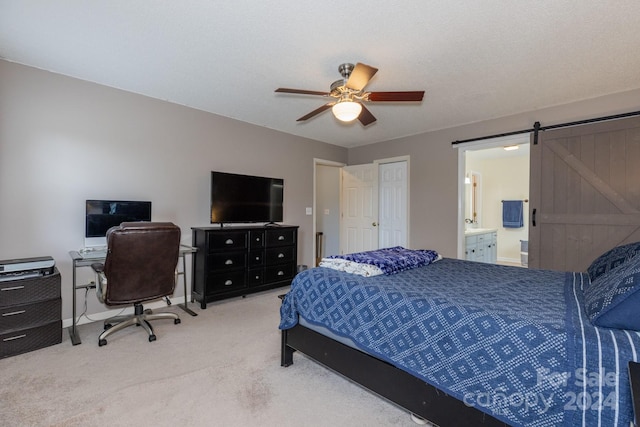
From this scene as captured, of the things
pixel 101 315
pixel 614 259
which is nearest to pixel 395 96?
pixel 614 259

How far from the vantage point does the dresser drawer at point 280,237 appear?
412 centimetres

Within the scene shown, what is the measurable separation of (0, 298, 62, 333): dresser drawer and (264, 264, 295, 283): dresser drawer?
2.17 m

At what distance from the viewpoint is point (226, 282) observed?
3.71 meters

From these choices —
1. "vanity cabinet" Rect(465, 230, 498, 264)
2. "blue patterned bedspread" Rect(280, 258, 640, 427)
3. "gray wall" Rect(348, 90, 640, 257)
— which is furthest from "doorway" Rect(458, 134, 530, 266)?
"blue patterned bedspread" Rect(280, 258, 640, 427)

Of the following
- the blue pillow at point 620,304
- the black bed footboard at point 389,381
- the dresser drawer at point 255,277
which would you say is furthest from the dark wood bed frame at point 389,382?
the dresser drawer at point 255,277

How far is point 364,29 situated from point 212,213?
2.77m

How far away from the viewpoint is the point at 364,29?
2.14 metres

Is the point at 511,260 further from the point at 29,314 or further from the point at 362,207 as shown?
the point at 29,314

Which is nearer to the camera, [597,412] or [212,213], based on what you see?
[597,412]

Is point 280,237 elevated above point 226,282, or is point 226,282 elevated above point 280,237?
point 280,237

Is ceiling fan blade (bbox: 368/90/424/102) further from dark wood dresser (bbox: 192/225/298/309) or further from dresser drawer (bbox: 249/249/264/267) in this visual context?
dresser drawer (bbox: 249/249/264/267)

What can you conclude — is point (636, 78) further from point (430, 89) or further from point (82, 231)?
point (82, 231)

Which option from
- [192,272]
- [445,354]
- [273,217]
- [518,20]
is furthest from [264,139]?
[445,354]

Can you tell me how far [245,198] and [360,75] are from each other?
2.53 meters
